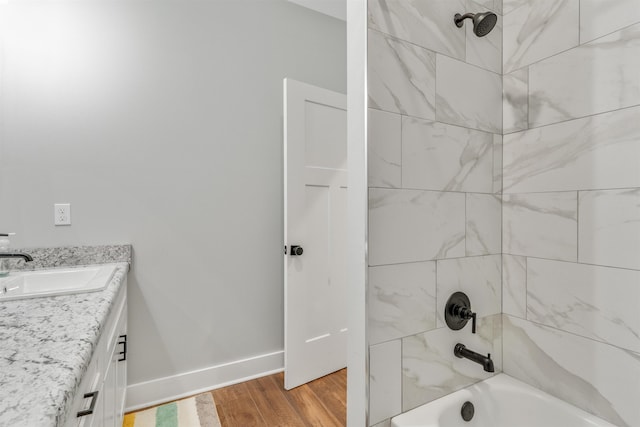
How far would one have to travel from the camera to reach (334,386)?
2062mm

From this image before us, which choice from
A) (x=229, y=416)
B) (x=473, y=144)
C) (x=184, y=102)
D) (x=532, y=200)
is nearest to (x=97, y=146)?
(x=184, y=102)

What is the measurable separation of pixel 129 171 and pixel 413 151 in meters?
1.63

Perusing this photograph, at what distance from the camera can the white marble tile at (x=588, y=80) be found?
96cm

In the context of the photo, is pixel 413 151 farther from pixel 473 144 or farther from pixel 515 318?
pixel 515 318

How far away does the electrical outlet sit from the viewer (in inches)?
66.1

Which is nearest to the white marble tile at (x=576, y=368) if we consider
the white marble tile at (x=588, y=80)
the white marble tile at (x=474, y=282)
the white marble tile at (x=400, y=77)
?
the white marble tile at (x=474, y=282)

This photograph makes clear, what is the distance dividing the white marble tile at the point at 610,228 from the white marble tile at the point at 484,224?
0.90 feet

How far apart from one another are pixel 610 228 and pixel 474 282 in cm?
45

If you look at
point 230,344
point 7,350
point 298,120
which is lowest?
point 230,344

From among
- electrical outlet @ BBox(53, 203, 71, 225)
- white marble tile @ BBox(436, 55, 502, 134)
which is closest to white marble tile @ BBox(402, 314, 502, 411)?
white marble tile @ BBox(436, 55, 502, 134)

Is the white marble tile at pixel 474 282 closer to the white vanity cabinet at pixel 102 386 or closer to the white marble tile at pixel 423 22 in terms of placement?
the white marble tile at pixel 423 22

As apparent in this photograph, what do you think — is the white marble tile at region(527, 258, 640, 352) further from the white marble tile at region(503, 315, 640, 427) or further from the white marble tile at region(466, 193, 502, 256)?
the white marble tile at region(466, 193, 502, 256)

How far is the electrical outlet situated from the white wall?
0.03 m

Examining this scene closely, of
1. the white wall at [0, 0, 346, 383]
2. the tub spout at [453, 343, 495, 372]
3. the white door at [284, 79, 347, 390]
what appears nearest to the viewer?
the tub spout at [453, 343, 495, 372]
